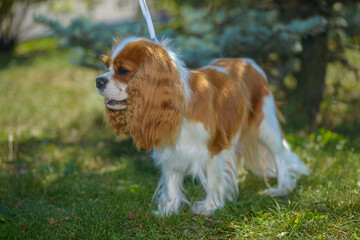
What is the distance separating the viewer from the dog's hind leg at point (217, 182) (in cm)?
308

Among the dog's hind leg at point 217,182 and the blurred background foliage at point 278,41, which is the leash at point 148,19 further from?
the blurred background foliage at point 278,41

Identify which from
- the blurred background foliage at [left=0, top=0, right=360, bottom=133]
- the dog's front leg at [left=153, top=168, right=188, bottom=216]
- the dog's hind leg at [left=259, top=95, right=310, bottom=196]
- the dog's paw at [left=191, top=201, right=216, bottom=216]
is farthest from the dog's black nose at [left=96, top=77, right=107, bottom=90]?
the blurred background foliage at [left=0, top=0, right=360, bottom=133]

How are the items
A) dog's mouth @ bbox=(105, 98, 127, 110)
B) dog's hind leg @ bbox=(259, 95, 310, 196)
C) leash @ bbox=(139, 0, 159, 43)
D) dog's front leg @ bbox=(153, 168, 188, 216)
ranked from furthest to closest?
dog's hind leg @ bbox=(259, 95, 310, 196) → dog's front leg @ bbox=(153, 168, 188, 216) → leash @ bbox=(139, 0, 159, 43) → dog's mouth @ bbox=(105, 98, 127, 110)

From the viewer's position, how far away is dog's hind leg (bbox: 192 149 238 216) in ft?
10.1

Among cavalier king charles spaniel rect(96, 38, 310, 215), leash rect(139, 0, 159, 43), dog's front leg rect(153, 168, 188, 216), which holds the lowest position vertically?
dog's front leg rect(153, 168, 188, 216)

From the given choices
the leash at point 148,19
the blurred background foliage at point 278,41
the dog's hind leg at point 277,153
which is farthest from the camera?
the blurred background foliage at point 278,41

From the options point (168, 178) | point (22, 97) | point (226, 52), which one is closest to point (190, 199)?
point (168, 178)

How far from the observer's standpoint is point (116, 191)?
143 inches

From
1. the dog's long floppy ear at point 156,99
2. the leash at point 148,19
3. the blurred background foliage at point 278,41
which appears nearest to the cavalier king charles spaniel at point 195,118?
the dog's long floppy ear at point 156,99

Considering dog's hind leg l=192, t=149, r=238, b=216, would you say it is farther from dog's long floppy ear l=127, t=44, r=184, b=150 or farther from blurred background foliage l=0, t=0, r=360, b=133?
blurred background foliage l=0, t=0, r=360, b=133

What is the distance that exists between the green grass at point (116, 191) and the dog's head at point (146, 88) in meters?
0.67

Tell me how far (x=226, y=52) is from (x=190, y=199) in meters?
2.00

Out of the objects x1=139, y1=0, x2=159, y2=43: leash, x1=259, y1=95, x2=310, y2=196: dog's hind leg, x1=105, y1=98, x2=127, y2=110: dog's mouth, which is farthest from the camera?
x1=259, y1=95, x2=310, y2=196: dog's hind leg

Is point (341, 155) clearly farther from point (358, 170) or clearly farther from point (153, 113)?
point (153, 113)
